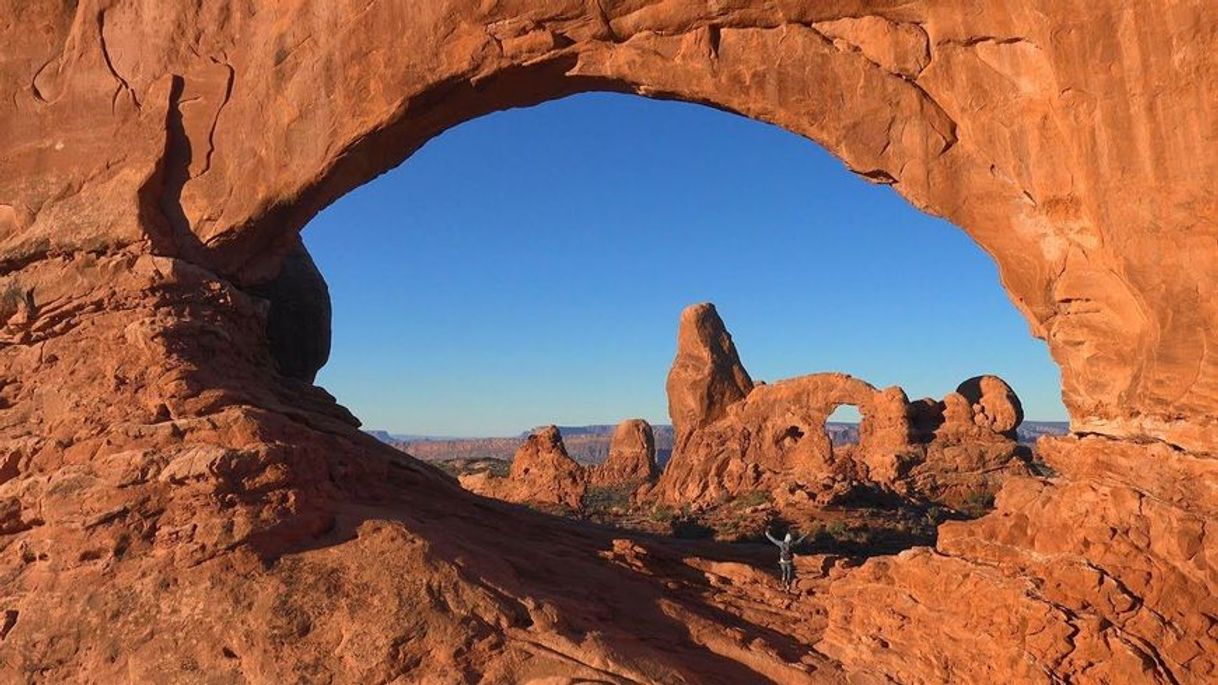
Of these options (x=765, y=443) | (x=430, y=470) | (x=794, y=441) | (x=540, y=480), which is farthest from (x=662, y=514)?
(x=430, y=470)

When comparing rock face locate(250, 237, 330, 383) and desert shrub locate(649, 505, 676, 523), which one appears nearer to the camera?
rock face locate(250, 237, 330, 383)

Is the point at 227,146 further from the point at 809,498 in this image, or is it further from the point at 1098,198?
the point at 809,498

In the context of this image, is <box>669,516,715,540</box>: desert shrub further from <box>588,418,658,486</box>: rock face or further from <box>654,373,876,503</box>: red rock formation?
<box>588,418,658,486</box>: rock face

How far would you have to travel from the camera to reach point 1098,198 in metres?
7.61

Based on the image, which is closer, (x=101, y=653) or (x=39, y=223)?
(x=101, y=653)

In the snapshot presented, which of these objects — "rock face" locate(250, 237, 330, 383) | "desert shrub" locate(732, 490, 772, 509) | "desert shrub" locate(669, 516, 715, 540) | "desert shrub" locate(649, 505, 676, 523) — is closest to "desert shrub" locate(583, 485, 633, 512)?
"desert shrub" locate(649, 505, 676, 523)

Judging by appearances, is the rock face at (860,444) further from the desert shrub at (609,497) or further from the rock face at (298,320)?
the rock face at (298,320)

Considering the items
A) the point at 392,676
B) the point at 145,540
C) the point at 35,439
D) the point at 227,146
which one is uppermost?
the point at 227,146

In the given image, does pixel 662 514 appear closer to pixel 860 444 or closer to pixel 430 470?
pixel 860 444

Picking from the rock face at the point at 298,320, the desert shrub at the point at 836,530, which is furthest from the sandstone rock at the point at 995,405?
the rock face at the point at 298,320

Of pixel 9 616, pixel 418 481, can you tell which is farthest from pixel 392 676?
pixel 418 481

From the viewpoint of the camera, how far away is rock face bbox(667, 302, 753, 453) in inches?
1526

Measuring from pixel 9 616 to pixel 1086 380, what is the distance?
998cm

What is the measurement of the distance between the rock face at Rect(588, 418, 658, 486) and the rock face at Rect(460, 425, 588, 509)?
1693 centimetres
